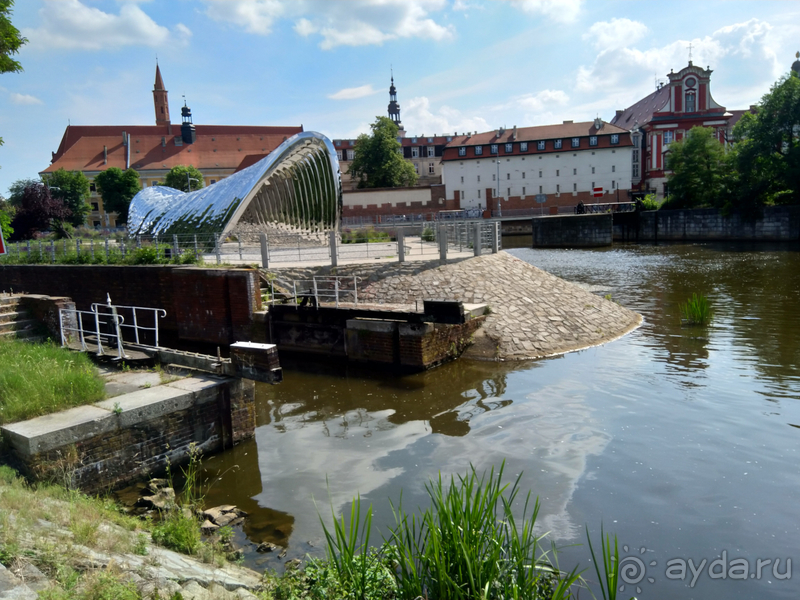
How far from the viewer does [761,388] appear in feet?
32.9

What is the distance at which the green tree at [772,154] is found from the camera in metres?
41.2

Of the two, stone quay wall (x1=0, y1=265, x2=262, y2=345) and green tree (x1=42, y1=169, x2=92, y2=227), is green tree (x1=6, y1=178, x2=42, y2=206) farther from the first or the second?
stone quay wall (x1=0, y1=265, x2=262, y2=345)

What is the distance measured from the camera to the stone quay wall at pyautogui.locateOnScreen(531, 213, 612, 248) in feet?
152

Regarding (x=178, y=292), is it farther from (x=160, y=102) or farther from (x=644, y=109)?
(x=160, y=102)

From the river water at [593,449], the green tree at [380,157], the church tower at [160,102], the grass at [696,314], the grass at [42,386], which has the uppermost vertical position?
the church tower at [160,102]

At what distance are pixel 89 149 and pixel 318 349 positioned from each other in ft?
274

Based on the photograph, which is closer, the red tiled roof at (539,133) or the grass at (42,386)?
the grass at (42,386)

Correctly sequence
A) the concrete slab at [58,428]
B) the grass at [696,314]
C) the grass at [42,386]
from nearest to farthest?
the concrete slab at [58,428], the grass at [42,386], the grass at [696,314]

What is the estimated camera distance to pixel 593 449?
7699 mm

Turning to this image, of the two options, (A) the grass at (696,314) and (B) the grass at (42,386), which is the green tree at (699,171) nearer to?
(A) the grass at (696,314)

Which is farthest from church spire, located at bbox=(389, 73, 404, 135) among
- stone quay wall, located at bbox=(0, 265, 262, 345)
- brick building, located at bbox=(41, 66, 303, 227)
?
stone quay wall, located at bbox=(0, 265, 262, 345)

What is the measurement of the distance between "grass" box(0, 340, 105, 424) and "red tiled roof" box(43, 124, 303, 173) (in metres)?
75.9

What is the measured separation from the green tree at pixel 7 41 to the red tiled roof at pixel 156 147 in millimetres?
67338

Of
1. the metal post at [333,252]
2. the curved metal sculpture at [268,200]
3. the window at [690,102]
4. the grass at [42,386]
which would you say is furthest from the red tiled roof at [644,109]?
the grass at [42,386]
